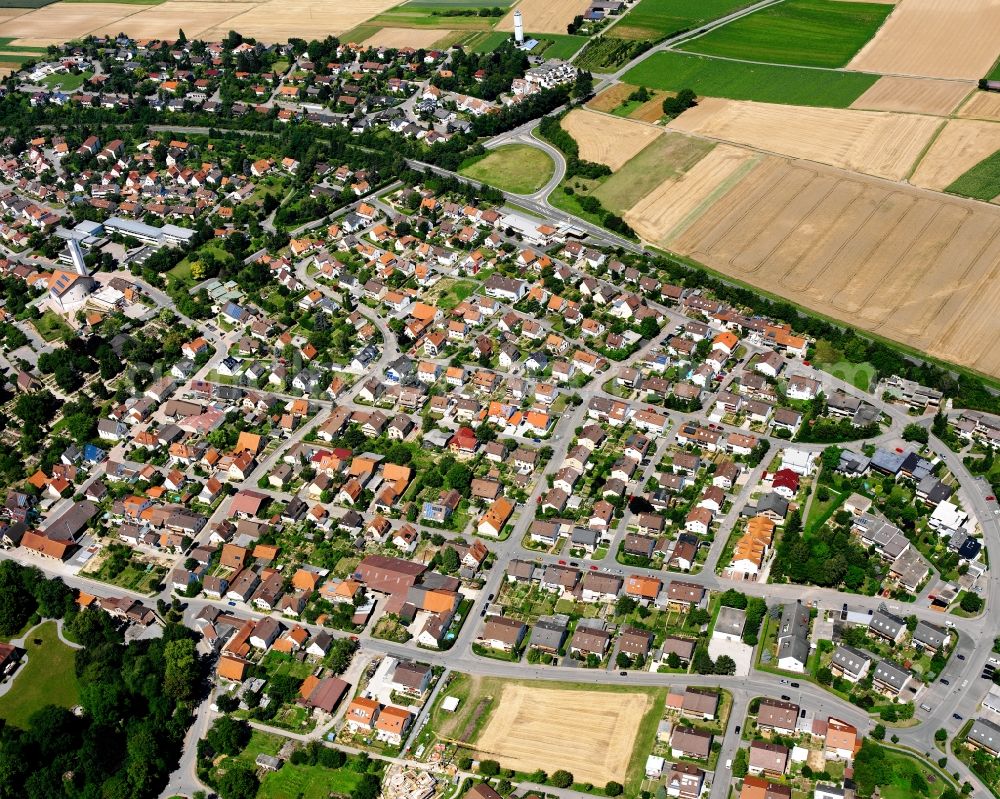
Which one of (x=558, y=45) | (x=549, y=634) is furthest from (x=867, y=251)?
(x=558, y=45)

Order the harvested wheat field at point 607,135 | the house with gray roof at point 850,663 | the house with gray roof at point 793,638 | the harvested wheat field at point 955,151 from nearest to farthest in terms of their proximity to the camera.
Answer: the house with gray roof at point 850,663 < the house with gray roof at point 793,638 < the harvested wheat field at point 955,151 < the harvested wheat field at point 607,135

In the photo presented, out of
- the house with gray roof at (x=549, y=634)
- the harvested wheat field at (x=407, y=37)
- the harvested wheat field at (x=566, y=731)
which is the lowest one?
the harvested wheat field at (x=566, y=731)

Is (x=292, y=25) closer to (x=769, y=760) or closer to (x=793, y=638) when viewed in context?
(x=793, y=638)

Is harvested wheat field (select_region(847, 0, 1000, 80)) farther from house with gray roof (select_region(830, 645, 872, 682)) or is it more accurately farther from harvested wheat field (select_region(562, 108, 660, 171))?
house with gray roof (select_region(830, 645, 872, 682))

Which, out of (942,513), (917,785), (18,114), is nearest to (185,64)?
(18,114)

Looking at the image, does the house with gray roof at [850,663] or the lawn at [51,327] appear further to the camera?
the lawn at [51,327]

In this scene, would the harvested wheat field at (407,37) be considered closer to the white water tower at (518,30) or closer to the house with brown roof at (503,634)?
the white water tower at (518,30)

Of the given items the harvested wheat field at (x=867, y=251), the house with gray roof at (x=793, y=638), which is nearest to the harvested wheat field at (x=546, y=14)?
the harvested wheat field at (x=867, y=251)
